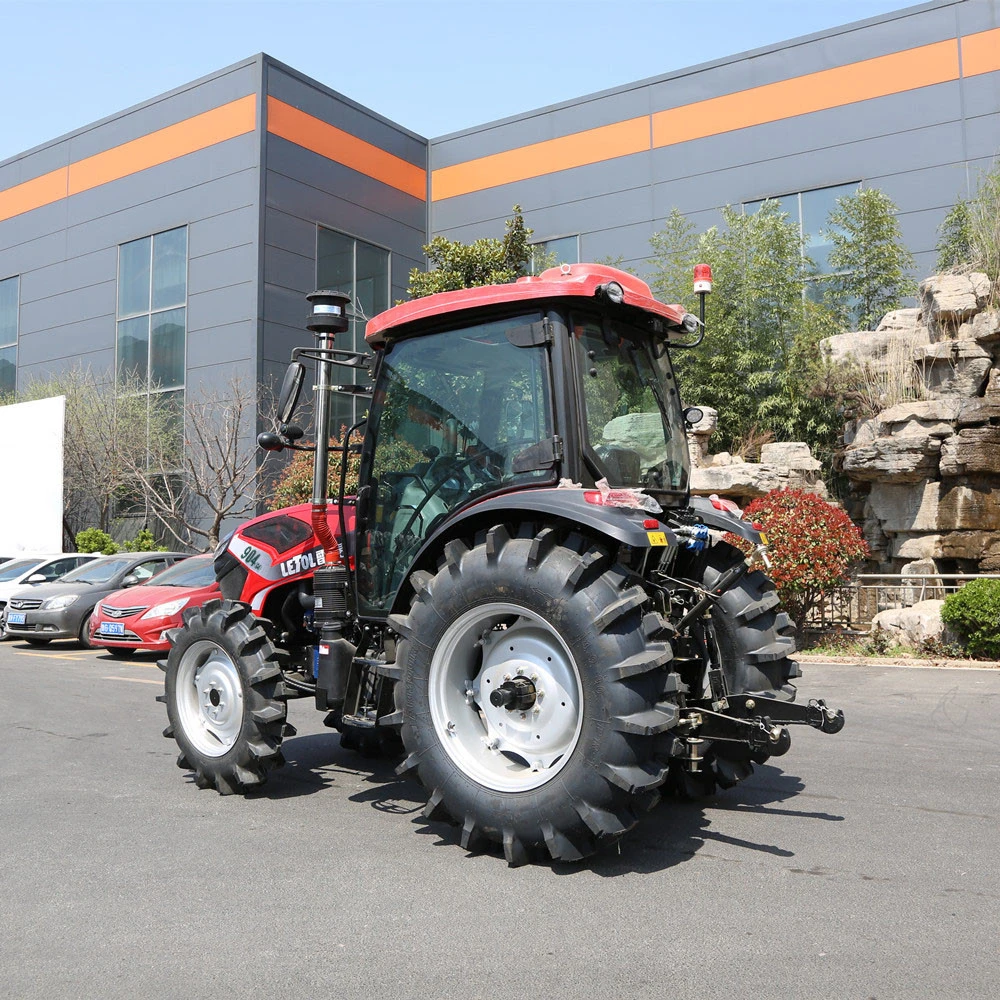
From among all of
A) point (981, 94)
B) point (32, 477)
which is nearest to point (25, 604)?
point (32, 477)

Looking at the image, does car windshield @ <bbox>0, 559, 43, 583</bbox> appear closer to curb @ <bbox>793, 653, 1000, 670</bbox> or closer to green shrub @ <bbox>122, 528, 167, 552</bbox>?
green shrub @ <bbox>122, 528, 167, 552</bbox>

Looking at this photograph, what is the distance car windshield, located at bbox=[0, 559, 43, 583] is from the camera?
1742 centimetres

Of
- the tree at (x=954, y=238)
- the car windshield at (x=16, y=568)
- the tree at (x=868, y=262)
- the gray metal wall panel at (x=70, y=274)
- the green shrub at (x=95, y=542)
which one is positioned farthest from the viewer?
the gray metal wall panel at (x=70, y=274)

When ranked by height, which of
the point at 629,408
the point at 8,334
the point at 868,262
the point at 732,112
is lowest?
the point at 629,408

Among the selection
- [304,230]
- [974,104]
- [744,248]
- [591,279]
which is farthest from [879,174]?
[591,279]

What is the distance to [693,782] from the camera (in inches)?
202

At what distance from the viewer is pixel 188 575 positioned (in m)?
14.0

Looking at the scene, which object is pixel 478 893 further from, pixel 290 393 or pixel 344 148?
pixel 344 148

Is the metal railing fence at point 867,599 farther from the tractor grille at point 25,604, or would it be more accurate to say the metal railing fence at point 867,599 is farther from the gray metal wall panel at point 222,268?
the gray metal wall panel at point 222,268

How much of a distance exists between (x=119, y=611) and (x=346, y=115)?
18.0m

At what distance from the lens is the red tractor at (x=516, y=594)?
13.1 ft

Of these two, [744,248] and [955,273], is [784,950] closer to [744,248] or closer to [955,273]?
[955,273]

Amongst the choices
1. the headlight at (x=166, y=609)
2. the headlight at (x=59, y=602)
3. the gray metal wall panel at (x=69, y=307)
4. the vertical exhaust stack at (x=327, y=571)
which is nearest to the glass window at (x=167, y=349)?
the gray metal wall panel at (x=69, y=307)

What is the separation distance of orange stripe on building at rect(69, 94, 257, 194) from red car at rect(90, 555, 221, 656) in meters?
15.0
